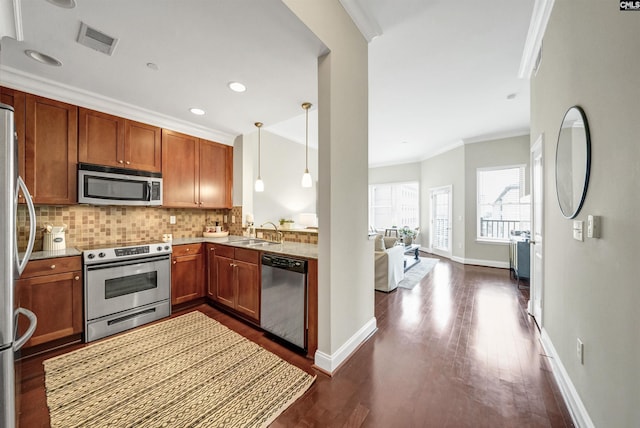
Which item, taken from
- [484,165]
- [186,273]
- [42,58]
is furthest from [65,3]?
[484,165]

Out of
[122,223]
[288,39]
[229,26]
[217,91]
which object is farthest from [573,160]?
[122,223]

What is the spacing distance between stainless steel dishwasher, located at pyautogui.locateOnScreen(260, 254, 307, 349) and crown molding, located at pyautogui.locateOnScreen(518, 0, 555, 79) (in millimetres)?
2954

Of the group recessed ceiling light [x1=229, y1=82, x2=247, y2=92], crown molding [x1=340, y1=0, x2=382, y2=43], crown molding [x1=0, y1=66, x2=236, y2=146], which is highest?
crown molding [x1=340, y1=0, x2=382, y2=43]

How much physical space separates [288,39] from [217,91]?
3.96 ft

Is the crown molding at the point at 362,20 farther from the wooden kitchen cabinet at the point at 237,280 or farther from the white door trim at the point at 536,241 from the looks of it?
the wooden kitchen cabinet at the point at 237,280

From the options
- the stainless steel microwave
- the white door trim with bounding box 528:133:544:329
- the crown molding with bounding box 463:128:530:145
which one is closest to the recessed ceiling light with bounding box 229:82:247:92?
the stainless steel microwave

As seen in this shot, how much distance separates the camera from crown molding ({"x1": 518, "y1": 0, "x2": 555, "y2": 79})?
2.02m

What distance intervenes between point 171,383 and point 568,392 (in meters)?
2.76

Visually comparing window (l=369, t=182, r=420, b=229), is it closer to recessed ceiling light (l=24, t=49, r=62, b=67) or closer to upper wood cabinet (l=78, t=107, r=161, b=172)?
upper wood cabinet (l=78, t=107, r=161, b=172)

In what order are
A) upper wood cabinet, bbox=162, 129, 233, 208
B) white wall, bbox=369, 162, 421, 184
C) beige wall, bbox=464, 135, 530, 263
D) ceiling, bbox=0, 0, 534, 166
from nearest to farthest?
ceiling, bbox=0, 0, 534, 166, upper wood cabinet, bbox=162, 129, 233, 208, beige wall, bbox=464, 135, 530, 263, white wall, bbox=369, 162, 421, 184

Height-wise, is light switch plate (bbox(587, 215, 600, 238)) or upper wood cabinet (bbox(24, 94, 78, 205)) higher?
upper wood cabinet (bbox(24, 94, 78, 205))

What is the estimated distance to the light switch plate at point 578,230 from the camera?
57.5 inches

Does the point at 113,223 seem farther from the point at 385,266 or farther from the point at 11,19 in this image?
the point at 385,266

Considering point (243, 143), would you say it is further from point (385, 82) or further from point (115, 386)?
point (115, 386)
